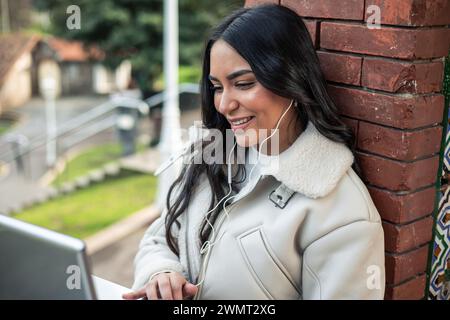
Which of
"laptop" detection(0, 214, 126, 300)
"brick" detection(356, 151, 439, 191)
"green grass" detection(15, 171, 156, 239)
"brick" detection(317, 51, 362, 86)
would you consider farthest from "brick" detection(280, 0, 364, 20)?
"green grass" detection(15, 171, 156, 239)

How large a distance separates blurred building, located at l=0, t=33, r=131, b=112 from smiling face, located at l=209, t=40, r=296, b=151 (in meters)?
19.6

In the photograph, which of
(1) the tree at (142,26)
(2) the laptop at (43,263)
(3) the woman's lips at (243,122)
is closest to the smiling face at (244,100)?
(3) the woman's lips at (243,122)

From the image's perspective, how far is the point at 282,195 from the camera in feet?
5.13

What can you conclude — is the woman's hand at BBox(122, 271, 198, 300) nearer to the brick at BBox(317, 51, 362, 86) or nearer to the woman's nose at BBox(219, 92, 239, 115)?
the woman's nose at BBox(219, 92, 239, 115)

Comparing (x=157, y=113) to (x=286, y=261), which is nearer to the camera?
(x=286, y=261)

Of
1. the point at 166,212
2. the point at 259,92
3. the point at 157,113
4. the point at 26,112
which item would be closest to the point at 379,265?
the point at 259,92

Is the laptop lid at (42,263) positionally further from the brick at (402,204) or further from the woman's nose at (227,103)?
the brick at (402,204)

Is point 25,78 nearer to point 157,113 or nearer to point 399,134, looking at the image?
point 157,113

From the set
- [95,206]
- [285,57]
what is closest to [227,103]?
[285,57]

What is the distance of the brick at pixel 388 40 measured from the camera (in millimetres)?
1475

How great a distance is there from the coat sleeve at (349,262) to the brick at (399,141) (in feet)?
0.70

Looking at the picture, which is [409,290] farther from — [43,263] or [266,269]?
[43,263]

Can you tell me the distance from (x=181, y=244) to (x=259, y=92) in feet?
1.87

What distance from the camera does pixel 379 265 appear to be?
149 centimetres
